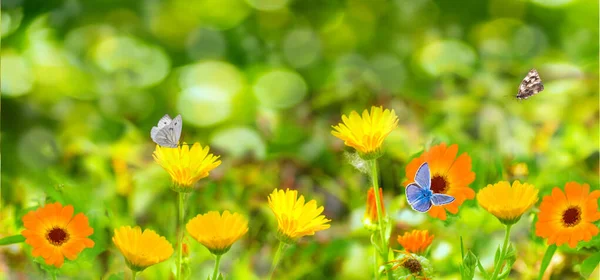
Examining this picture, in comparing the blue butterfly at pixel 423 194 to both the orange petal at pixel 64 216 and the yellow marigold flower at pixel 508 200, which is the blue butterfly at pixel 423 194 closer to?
the yellow marigold flower at pixel 508 200

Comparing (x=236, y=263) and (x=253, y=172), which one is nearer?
(x=236, y=263)

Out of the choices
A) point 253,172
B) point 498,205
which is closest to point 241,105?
point 253,172

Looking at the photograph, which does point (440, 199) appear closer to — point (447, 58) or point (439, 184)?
point (439, 184)

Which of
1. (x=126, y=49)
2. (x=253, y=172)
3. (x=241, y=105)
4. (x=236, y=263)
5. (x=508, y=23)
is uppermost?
(x=508, y=23)

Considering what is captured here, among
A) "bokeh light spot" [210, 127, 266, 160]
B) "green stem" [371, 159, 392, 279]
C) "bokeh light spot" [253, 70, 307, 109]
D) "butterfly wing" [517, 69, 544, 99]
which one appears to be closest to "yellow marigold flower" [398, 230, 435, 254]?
"green stem" [371, 159, 392, 279]

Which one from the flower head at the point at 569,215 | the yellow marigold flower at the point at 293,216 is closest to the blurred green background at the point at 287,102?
the flower head at the point at 569,215

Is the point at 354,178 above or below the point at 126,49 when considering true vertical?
below

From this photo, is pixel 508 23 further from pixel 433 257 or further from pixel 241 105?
pixel 433 257
